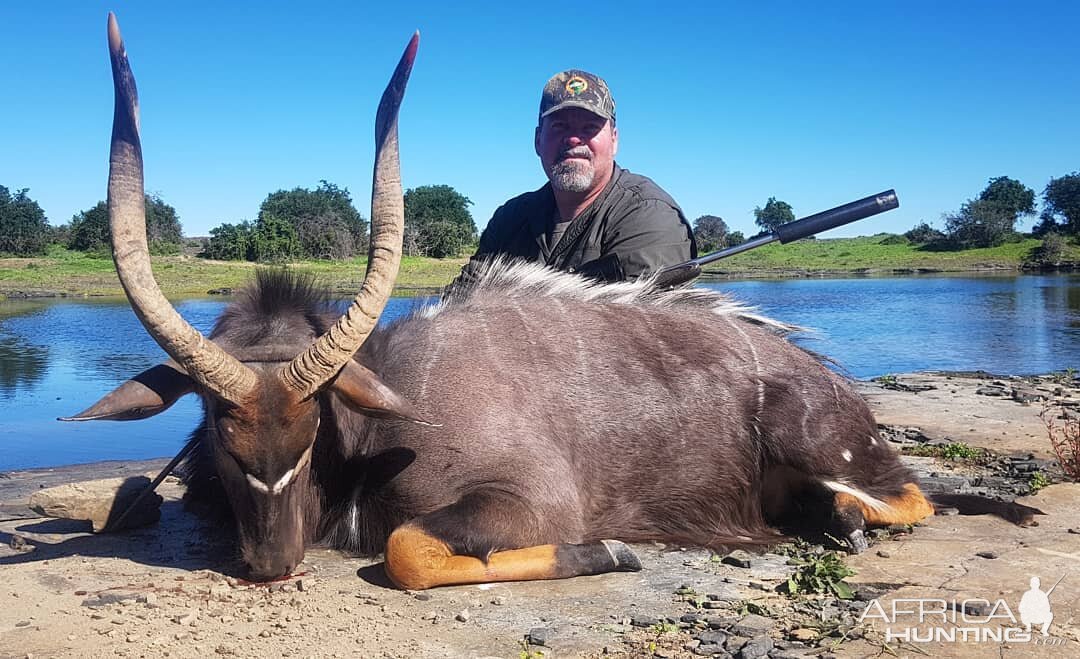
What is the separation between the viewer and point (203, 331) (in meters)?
17.7

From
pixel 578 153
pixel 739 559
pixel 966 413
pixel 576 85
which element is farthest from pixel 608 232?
pixel 966 413

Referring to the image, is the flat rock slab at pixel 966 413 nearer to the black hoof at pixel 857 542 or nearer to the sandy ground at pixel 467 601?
the black hoof at pixel 857 542

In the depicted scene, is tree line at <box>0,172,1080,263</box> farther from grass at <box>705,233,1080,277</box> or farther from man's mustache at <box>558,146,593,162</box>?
man's mustache at <box>558,146,593,162</box>

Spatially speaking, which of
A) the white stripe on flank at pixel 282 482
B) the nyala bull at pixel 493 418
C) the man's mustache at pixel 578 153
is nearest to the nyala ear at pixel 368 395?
the nyala bull at pixel 493 418

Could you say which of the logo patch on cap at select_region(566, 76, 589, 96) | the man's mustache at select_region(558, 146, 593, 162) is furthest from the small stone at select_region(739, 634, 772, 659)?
the logo patch on cap at select_region(566, 76, 589, 96)

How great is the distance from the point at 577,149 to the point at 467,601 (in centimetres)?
465

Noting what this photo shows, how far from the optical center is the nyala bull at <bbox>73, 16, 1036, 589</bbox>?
4551 mm

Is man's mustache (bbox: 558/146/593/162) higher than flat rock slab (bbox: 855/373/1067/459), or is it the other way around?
man's mustache (bbox: 558/146/593/162)

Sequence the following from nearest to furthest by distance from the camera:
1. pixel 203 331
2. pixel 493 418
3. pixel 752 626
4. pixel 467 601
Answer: pixel 752 626 < pixel 467 601 < pixel 493 418 < pixel 203 331

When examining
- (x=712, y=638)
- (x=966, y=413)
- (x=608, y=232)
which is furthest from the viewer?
(x=966, y=413)

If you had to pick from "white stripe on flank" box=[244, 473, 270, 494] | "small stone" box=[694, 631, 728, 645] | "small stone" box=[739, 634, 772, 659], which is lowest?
"small stone" box=[694, 631, 728, 645]

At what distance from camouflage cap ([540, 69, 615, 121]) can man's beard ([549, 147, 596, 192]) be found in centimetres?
37

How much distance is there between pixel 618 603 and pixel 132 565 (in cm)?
272

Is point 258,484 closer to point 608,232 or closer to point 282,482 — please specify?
point 282,482
